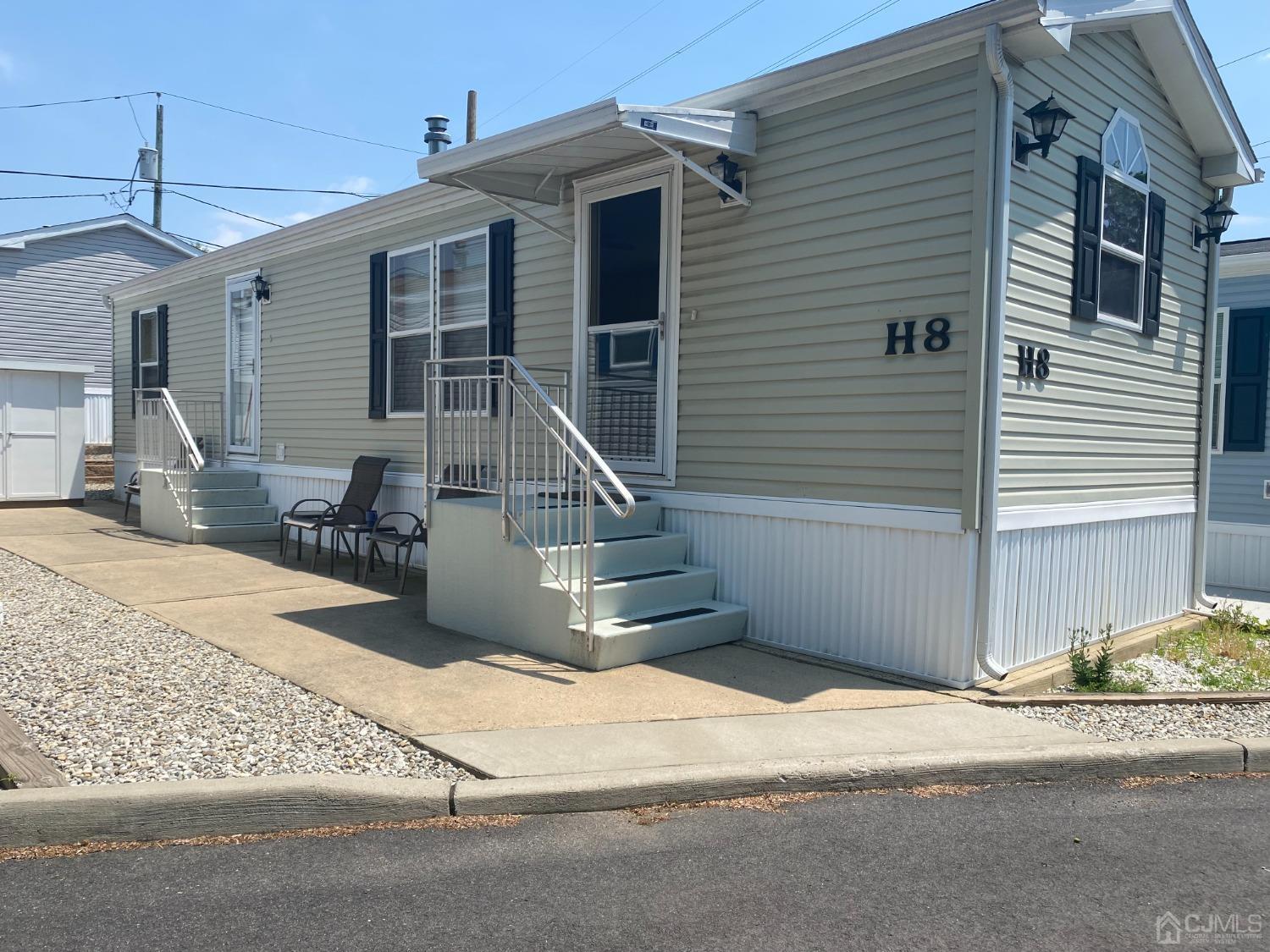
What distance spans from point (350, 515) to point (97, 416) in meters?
13.3

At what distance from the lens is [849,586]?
5.32m

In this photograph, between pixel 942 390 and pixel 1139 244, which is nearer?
pixel 942 390

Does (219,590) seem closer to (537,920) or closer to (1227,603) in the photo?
(537,920)

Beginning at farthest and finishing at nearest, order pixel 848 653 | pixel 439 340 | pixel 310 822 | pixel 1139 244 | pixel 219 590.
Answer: pixel 439 340 → pixel 219 590 → pixel 1139 244 → pixel 848 653 → pixel 310 822

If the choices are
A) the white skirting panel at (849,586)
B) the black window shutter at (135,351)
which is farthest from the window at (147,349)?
the white skirting panel at (849,586)

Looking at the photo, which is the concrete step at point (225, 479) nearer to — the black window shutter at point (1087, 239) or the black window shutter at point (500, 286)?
the black window shutter at point (500, 286)

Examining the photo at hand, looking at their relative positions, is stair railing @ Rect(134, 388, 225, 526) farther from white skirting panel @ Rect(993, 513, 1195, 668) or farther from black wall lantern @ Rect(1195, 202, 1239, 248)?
black wall lantern @ Rect(1195, 202, 1239, 248)

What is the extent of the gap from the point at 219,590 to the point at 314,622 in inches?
55.8

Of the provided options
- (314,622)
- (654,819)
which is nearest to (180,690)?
(314,622)

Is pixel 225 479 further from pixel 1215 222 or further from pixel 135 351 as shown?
pixel 1215 222

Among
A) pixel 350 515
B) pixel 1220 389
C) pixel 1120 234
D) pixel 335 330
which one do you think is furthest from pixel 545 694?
pixel 1220 389

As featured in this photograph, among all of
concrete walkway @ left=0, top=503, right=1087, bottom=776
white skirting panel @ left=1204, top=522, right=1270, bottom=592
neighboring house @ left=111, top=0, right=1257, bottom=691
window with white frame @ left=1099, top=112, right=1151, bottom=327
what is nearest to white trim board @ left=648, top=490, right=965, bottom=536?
neighboring house @ left=111, top=0, right=1257, bottom=691

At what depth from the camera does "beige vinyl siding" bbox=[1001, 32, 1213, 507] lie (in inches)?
199

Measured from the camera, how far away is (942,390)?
4.88 meters
